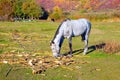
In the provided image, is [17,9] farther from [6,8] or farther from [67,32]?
[67,32]

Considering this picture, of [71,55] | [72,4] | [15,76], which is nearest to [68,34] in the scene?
[71,55]

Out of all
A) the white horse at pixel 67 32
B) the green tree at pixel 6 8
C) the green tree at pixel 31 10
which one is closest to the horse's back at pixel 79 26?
the white horse at pixel 67 32

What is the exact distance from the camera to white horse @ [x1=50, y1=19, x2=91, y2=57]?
18.6 meters

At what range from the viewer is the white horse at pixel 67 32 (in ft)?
61.1

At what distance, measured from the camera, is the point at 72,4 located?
5359 inches

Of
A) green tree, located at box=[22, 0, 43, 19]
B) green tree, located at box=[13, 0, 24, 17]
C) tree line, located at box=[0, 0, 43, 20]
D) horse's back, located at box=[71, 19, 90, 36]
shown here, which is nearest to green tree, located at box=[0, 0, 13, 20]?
tree line, located at box=[0, 0, 43, 20]

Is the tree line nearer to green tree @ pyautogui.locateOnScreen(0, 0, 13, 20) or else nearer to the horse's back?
green tree @ pyautogui.locateOnScreen(0, 0, 13, 20)

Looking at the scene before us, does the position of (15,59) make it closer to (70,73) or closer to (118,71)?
(70,73)

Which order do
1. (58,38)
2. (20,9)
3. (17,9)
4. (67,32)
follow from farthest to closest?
1. (20,9)
2. (17,9)
3. (67,32)
4. (58,38)

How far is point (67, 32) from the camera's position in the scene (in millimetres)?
19359

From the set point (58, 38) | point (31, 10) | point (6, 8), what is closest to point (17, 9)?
point (6, 8)

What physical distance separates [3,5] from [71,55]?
59047 millimetres

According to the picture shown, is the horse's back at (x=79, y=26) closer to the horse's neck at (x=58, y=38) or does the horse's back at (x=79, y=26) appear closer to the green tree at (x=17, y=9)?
the horse's neck at (x=58, y=38)

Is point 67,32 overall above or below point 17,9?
above
